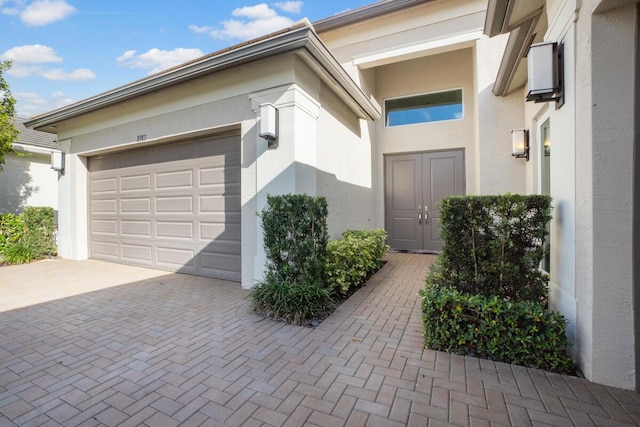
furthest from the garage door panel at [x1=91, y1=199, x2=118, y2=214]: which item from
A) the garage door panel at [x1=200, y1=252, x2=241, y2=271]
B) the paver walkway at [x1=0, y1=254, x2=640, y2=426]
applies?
the paver walkway at [x1=0, y1=254, x2=640, y2=426]

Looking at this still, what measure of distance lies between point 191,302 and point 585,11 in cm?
492

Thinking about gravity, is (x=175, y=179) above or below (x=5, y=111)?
below

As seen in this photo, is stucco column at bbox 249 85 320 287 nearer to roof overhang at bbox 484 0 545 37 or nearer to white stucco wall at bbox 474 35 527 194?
roof overhang at bbox 484 0 545 37

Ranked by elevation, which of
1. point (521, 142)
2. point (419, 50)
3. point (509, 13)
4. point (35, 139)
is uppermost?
point (419, 50)

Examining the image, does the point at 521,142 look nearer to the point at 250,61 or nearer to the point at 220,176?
the point at 250,61

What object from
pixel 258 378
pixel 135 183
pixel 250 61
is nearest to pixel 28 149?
pixel 135 183

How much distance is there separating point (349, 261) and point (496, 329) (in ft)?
7.57

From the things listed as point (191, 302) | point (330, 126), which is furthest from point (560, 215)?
point (191, 302)

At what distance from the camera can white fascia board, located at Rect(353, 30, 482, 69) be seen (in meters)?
6.41

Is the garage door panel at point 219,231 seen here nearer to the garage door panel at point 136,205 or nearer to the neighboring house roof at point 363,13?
the garage door panel at point 136,205

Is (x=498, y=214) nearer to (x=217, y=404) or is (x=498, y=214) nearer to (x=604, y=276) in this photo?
(x=604, y=276)

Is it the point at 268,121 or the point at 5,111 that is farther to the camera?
the point at 5,111

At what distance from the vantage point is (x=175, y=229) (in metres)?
5.64

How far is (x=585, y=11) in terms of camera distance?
2125mm
